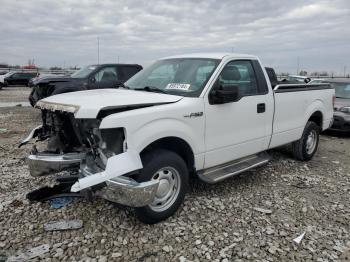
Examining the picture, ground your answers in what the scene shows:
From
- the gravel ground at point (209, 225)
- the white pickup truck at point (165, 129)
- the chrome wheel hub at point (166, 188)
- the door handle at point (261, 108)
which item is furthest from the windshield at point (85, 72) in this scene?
the chrome wheel hub at point (166, 188)

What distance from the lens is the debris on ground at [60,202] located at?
4.36 m

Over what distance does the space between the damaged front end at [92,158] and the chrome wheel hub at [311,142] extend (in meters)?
4.25

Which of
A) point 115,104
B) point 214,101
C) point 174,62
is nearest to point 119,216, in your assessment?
point 115,104

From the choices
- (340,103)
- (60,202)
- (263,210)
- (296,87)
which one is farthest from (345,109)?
(60,202)

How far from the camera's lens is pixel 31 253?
335 centimetres

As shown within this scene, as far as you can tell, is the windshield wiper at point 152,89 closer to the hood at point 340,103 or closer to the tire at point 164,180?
the tire at point 164,180

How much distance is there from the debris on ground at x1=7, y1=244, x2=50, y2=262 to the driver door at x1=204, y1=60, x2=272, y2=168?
2094 mm

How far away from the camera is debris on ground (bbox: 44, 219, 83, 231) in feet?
12.5

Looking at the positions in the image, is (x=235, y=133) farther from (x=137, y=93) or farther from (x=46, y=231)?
(x=46, y=231)

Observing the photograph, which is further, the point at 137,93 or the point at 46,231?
the point at 137,93

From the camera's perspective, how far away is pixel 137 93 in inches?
169

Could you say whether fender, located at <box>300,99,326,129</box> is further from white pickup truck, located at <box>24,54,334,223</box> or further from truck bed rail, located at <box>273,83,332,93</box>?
white pickup truck, located at <box>24,54,334,223</box>

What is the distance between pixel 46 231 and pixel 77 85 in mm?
7241

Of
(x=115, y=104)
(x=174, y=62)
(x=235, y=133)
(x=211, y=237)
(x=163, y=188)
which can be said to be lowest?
(x=211, y=237)
